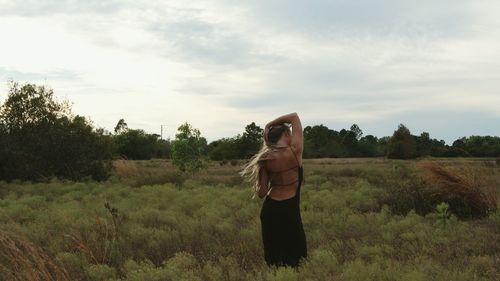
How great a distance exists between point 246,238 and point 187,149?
56.7ft

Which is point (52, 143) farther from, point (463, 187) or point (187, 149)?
point (463, 187)

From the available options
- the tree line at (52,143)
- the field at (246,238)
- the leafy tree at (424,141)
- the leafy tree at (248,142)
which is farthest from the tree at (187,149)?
the leafy tree at (424,141)

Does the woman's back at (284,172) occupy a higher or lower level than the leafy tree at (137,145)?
lower

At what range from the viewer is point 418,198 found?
11117mm

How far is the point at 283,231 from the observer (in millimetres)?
5777

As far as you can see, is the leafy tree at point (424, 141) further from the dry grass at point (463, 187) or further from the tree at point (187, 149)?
the dry grass at point (463, 187)

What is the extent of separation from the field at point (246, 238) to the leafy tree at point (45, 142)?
275 inches

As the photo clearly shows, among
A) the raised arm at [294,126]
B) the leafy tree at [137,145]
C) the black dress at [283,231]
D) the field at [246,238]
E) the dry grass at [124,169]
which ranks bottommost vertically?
the field at [246,238]

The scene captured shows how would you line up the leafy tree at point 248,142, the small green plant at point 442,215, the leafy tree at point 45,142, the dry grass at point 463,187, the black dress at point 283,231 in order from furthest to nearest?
the leafy tree at point 248,142 → the leafy tree at point 45,142 → the dry grass at point 463,187 → the small green plant at point 442,215 → the black dress at point 283,231

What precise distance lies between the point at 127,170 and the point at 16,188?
657 centimetres

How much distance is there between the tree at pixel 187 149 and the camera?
25250 mm

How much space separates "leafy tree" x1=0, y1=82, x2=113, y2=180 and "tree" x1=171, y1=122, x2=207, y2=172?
4.01 metres

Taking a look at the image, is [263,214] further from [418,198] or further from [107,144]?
[107,144]

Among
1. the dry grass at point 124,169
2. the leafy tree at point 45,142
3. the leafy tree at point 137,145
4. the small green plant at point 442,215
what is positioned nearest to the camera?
the small green plant at point 442,215
